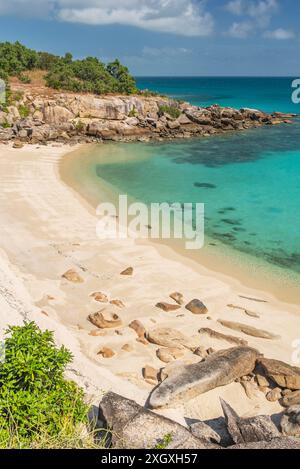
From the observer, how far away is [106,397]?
788 centimetres

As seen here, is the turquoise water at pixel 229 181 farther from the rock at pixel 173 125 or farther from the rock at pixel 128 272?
the rock at pixel 128 272

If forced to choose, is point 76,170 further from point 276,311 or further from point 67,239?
point 276,311

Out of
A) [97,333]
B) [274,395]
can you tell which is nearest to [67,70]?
[97,333]

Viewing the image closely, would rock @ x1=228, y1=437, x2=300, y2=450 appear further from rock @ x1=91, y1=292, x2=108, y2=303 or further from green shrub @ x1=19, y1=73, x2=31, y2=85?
green shrub @ x1=19, y1=73, x2=31, y2=85

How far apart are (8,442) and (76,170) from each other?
28.3 meters

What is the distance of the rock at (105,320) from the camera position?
12062 millimetres

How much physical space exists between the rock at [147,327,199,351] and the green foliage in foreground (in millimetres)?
4043

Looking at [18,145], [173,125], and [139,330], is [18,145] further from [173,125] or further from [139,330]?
[139,330]

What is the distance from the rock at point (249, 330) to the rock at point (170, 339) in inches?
59.6

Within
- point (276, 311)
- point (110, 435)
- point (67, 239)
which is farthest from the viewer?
point (67, 239)

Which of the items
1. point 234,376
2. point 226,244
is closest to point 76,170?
point 226,244

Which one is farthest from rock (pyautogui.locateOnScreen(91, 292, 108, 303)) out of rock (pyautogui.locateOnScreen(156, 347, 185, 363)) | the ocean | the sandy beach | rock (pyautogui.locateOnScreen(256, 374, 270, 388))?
the ocean

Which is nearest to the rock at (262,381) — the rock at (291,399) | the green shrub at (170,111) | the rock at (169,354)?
the rock at (291,399)

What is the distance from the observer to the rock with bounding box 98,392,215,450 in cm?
680
